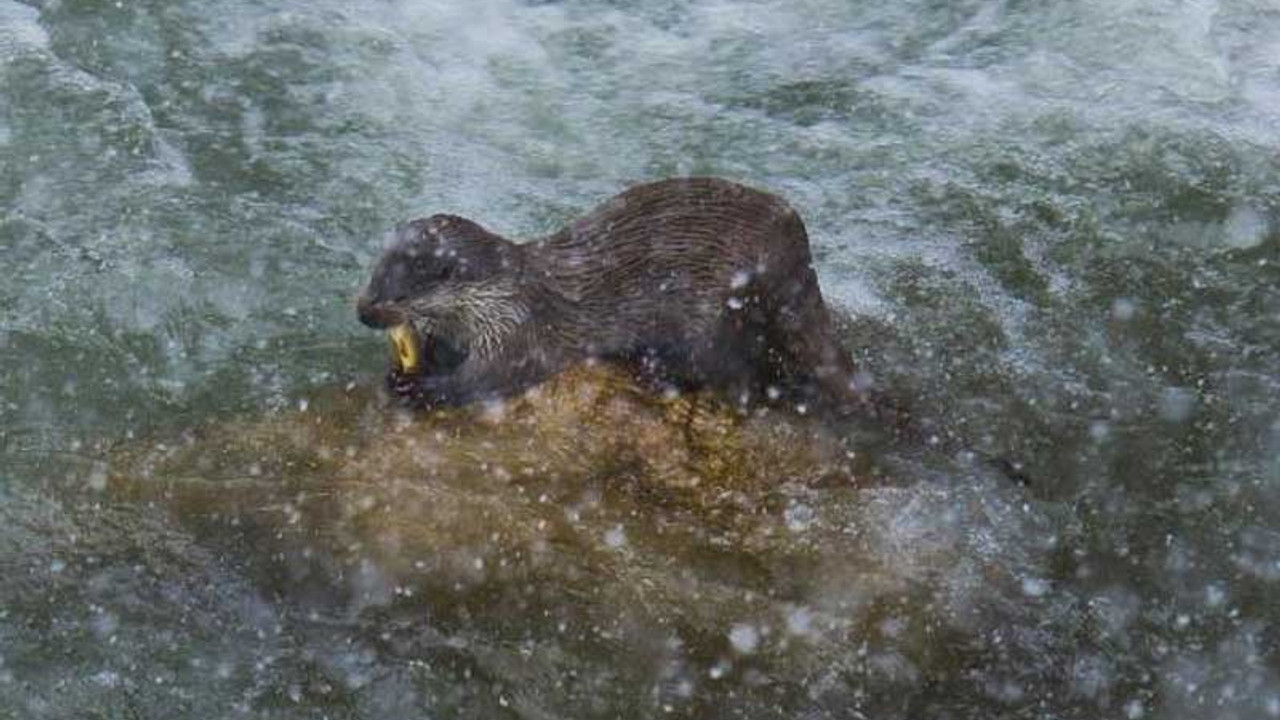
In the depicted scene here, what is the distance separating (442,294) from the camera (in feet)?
15.8

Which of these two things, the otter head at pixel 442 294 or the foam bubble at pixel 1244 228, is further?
the foam bubble at pixel 1244 228

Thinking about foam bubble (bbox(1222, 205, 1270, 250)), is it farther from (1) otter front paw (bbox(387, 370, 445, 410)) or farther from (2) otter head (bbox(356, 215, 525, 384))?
(1) otter front paw (bbox(387, 370, 445, 410))

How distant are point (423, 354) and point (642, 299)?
0.71m

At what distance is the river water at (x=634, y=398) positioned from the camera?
182 inches

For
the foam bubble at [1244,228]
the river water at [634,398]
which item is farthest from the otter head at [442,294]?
the foam bubble at [1244,228]

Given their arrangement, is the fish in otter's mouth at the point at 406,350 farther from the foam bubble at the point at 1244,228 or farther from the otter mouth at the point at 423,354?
the foam bubble at the point at 1244,228

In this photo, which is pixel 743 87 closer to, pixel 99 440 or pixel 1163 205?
pixel 1163 205

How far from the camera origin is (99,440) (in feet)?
17.4

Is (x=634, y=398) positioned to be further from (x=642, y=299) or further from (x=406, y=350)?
(x=406, y=350)

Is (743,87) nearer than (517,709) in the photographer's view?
No

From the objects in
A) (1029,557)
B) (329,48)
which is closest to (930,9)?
(329,48)

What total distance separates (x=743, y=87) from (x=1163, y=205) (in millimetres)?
2032

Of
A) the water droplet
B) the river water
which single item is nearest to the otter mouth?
the river water

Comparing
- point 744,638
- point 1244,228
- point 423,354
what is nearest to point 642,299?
point 423,354
